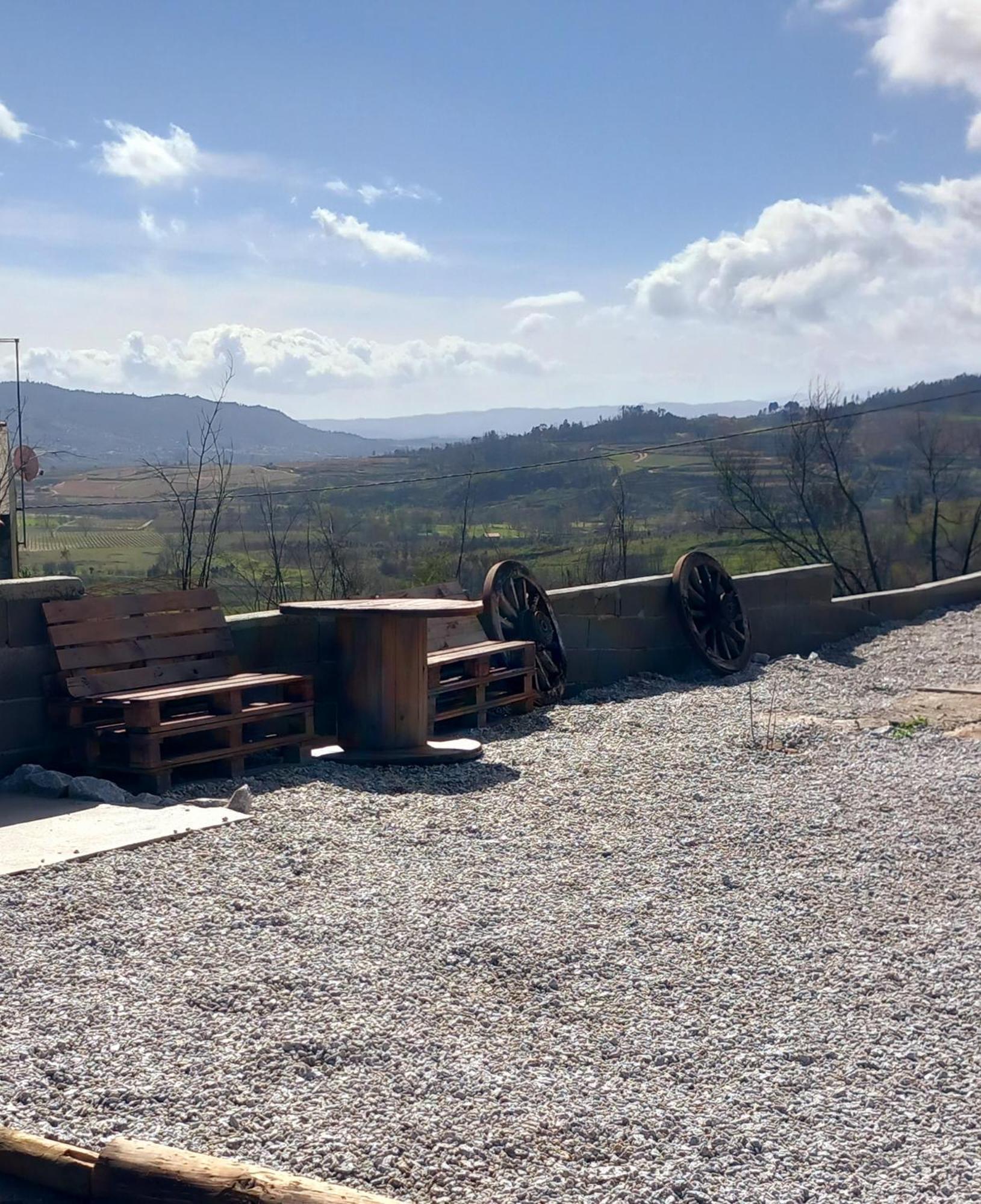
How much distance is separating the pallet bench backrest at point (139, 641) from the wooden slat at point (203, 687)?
0.39 ft

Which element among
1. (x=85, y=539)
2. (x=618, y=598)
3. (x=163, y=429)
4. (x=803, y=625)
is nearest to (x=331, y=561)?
(x=618, y=598)

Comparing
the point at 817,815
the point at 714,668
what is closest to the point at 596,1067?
the point at 817,815

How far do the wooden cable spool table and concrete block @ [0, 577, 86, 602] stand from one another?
127cm

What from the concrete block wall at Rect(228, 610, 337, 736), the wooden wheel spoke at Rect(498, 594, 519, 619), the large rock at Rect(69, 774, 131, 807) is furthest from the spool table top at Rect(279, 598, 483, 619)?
the wooden wheel spoke at Rect(498, 594, 519, 619)

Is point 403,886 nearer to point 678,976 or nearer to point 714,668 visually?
point 678,976

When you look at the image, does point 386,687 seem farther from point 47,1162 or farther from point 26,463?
point 26,463

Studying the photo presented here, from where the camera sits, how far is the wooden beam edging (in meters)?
2.70

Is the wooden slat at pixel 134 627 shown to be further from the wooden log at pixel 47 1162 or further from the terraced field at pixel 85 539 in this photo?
the terraced field at pixel 85 539

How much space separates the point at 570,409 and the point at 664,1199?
486 feet

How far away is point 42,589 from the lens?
7.01 m

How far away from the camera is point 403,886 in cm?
534

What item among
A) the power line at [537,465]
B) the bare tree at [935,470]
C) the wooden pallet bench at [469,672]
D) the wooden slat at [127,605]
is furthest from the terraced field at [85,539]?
the bare tree at [935,470]

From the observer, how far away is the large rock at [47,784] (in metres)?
6.59

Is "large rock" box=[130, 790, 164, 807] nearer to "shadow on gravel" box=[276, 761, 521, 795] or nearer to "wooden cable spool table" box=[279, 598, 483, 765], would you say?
"shadow on gravel" box=[276, 761, 521, 795]
